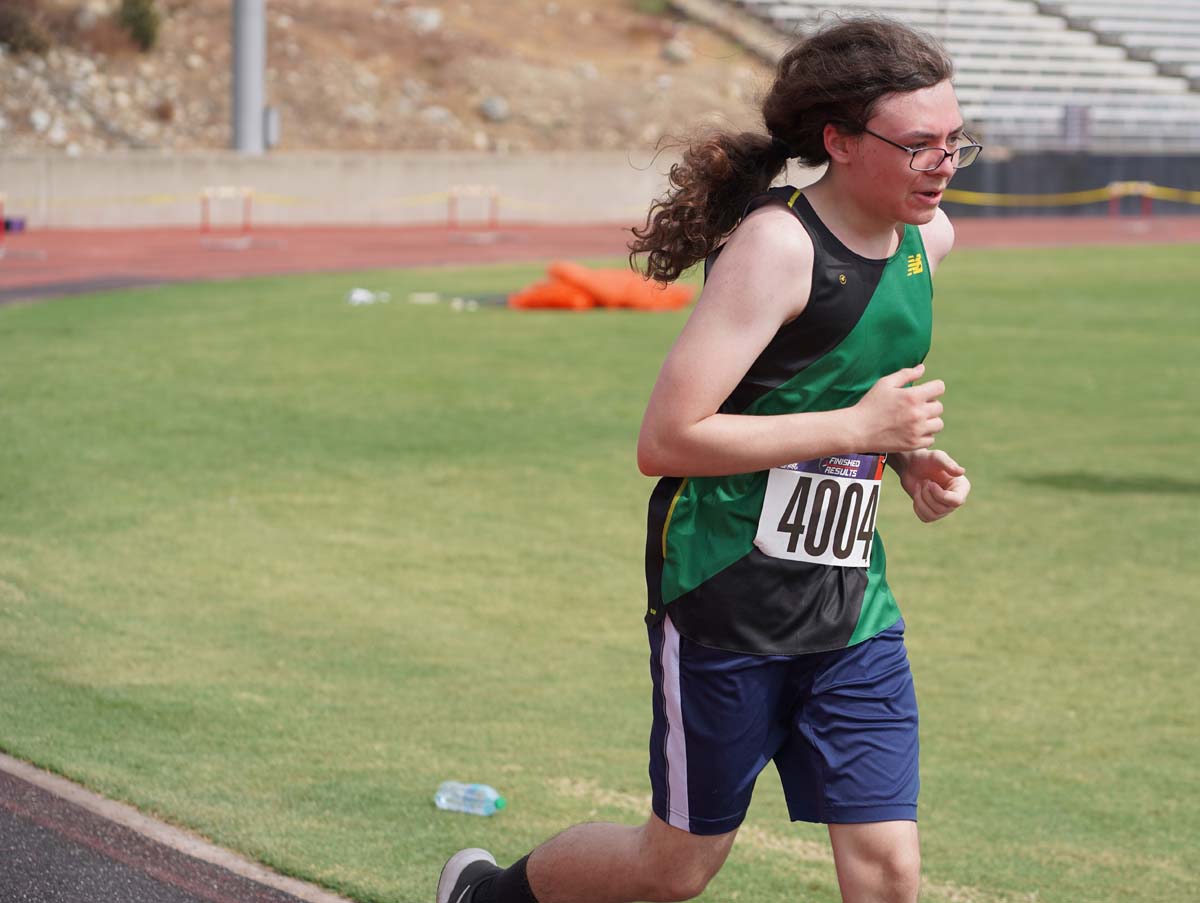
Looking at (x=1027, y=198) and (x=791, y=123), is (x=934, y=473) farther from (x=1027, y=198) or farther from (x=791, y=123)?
(x=1027, y=198)

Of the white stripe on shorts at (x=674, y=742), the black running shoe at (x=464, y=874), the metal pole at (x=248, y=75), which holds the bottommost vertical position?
the black running shoe at (x=464, y=874)

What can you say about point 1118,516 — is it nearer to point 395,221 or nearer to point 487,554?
point 487,554

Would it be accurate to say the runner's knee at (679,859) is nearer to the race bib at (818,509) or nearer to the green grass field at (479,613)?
the race bib at (818,509)

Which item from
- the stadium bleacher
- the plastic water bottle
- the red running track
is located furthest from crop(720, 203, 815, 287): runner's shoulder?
the stadium bleacher

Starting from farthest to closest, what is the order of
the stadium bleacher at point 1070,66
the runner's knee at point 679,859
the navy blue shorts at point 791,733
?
the stadium bleacher at point 1070,66
the runner's knee at point 679,859
the navy blue shorts at point 791,733

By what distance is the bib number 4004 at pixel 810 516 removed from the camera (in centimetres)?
303

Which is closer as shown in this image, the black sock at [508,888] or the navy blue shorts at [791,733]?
the navy blue shorts at [791,733]

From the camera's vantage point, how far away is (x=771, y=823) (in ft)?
15.9

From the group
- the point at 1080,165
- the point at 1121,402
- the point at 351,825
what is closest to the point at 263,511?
the point at 351,825

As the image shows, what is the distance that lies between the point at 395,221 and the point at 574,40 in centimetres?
1564

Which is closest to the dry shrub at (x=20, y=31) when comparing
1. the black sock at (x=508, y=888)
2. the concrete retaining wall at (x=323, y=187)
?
the concrete retaining wall at (x=323, y=187)

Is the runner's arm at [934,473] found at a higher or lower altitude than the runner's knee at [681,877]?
higher

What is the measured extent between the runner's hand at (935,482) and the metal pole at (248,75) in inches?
1163

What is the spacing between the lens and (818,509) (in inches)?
120
